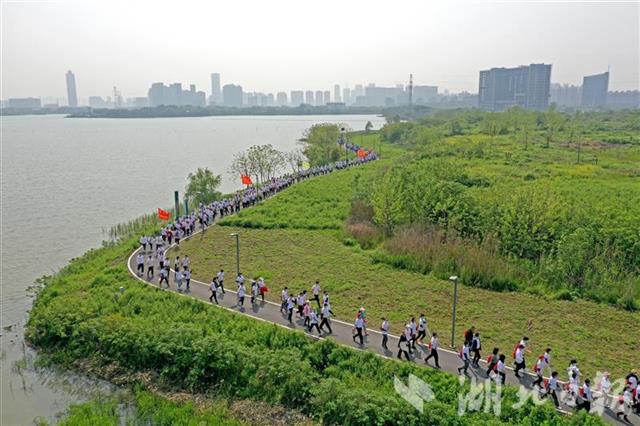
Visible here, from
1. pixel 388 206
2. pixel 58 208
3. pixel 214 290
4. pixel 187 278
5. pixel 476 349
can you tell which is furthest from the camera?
pixel 58 208

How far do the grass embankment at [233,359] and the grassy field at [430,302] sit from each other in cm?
353

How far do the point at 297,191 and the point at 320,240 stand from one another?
44.9 feet

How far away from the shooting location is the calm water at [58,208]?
52.8 ft

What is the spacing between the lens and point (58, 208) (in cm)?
4269

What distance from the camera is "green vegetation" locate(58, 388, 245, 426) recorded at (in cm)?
1373

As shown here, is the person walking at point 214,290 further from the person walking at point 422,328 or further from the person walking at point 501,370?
the person walking at point 501,370

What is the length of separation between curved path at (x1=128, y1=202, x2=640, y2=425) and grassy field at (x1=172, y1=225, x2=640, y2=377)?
1036 millimetres

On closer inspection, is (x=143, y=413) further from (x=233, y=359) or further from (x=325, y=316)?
(x=325, y=316)

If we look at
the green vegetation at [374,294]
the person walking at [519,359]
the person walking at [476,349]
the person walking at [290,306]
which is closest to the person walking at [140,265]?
the green vegetation at [374,294]

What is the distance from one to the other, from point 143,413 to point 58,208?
33566mm

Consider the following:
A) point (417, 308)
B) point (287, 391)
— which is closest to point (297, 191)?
point (417, 308)

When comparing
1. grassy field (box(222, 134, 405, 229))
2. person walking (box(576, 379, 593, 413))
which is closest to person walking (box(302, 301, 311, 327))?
person walking (box(576, 379, 593, 413))

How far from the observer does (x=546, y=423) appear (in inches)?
469

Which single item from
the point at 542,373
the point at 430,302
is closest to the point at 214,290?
the point at 430,302
